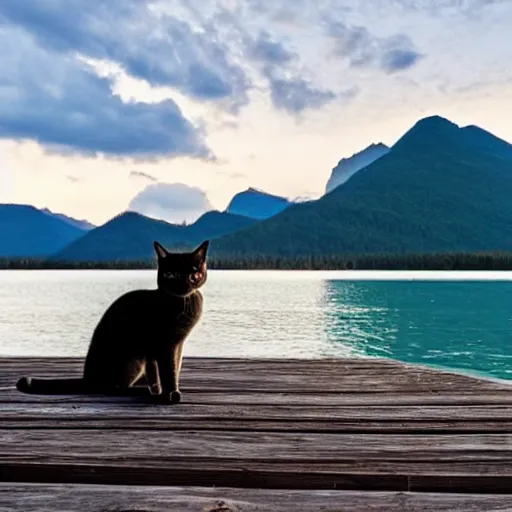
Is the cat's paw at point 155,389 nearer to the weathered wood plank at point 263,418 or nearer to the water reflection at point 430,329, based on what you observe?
the weathered wood plank at point 263,418

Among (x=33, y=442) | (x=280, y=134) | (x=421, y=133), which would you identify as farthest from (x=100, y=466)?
(x=421, y=133)

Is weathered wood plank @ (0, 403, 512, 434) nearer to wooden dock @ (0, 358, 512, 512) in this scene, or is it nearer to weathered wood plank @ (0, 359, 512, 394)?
wooden dock @ (0, 358, 512, 512)

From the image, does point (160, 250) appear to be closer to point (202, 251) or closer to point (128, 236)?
point (202, 251)

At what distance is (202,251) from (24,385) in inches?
38.4

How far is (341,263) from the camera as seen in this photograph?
82000mm

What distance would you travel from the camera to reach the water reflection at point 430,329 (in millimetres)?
14969

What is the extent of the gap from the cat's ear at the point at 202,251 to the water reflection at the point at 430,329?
11248 millimetres

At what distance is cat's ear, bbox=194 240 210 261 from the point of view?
254 centimetres

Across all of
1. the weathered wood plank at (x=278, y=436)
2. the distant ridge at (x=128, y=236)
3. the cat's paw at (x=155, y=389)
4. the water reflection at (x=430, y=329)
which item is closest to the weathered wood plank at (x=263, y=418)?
the weathered wood plank at (x=278, y=436)

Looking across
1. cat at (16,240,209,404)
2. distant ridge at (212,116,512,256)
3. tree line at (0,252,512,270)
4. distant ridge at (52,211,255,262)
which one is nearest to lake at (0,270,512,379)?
cat at (16,240,209,404)

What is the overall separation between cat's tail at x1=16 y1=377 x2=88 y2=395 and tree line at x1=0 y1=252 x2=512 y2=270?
62.4 m

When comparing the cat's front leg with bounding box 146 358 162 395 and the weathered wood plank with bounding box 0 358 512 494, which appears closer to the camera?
the weathered wood plank with bounding box 0 358 512 494

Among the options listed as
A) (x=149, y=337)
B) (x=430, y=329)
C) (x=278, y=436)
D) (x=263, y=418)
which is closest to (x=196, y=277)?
(x=149, y=337)

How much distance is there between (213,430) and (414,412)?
0.80 m
